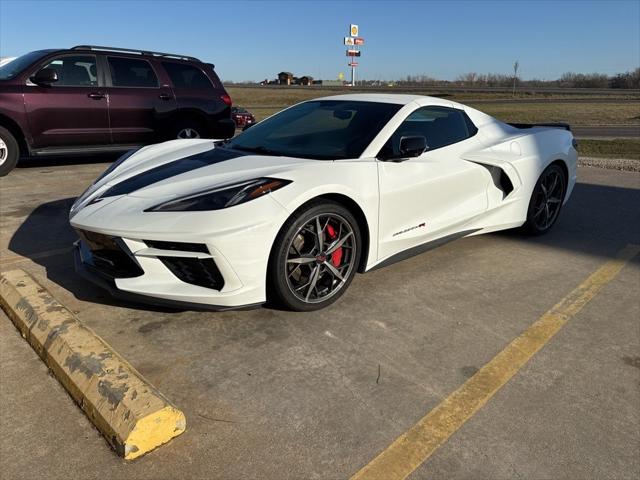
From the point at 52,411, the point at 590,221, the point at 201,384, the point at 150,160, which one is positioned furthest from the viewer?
the point at 590,221

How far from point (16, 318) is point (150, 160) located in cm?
153

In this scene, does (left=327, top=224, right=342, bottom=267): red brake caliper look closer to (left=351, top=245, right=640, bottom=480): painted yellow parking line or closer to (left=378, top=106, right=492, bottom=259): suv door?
(left=378, top=106, right=492, bottom=259): suv door

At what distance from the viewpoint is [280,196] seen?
2900 millimetres

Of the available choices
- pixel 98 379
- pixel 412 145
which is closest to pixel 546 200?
pixel 412 145

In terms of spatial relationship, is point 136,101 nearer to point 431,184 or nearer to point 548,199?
point 431,184

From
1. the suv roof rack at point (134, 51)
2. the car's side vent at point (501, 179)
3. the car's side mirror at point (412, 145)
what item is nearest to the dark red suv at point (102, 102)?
the suv roof rack at point (134, 51)

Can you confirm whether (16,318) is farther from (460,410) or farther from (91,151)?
(91,151)

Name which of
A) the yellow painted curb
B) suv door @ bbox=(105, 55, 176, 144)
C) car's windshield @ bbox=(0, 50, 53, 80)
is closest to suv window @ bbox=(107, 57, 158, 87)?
suv door @ bbox=(105, 55, 176, 144)

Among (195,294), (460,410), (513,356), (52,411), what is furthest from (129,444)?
(513,356)

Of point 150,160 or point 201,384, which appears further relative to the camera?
point 150,160

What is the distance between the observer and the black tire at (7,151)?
6.86m

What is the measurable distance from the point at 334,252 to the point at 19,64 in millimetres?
6321

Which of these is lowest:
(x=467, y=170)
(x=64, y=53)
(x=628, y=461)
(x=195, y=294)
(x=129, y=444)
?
(x=628, y=461)

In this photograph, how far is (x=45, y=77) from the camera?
22.7 feet
